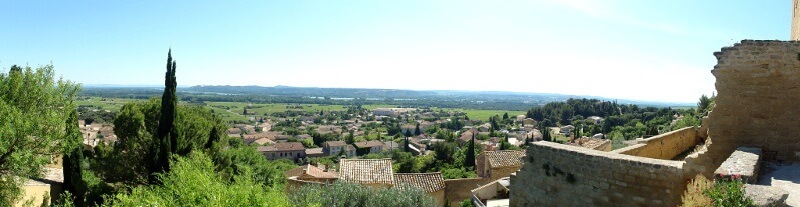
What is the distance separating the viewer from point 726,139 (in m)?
7.29

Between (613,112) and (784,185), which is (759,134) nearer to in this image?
(784,185)

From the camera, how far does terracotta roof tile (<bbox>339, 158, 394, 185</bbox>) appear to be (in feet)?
68.7

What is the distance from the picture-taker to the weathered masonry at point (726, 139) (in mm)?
6586

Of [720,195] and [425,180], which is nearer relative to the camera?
[720,195]

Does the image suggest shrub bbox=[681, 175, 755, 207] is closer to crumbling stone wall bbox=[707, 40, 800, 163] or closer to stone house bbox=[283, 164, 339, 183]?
crumbling stone wall bbox=[707, 40, 800, 163]

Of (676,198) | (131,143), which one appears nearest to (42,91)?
(131,143)

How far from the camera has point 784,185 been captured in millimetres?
5516

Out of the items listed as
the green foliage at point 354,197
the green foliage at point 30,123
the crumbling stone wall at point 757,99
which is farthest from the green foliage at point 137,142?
the crumbling stone wall at point 757,99

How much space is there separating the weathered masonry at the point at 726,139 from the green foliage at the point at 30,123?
1502 centimetres

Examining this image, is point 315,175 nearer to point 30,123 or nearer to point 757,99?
point 30,123

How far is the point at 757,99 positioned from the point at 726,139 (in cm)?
71

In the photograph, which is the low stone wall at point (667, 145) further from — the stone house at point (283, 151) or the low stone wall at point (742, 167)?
the stone house at point (283, 151)

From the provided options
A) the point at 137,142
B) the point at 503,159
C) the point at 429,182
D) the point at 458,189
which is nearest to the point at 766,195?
the point at 429,182

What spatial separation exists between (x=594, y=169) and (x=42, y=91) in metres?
18.0
